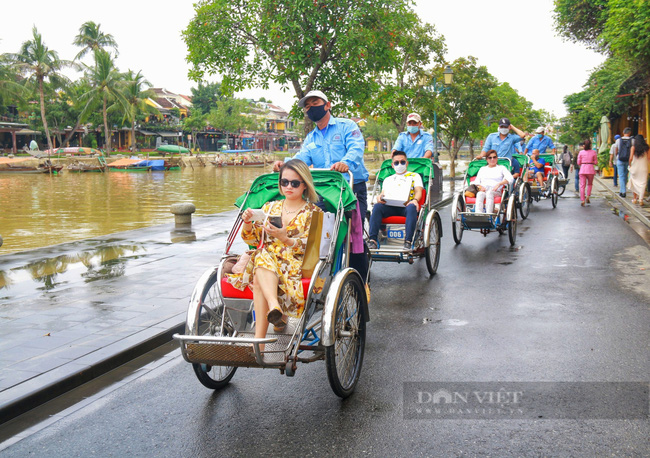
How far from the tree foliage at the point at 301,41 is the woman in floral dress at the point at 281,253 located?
9.91 meters

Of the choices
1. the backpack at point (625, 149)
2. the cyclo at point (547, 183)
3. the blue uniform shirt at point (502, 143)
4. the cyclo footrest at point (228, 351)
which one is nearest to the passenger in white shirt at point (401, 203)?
the cyclo footrest at point (228, 351)

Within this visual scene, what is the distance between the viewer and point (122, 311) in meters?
5.96

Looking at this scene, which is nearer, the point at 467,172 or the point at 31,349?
the point at 31,349

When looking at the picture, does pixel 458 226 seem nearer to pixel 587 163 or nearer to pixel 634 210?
pixel 634 210

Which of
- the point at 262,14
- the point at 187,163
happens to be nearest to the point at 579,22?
the point at 262,14

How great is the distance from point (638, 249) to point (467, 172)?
3.22m

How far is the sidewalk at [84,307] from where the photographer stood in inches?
171

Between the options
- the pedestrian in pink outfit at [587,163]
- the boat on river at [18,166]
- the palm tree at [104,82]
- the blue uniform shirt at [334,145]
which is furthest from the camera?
the palm tree at [104,82]

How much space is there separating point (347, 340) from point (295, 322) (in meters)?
0.39

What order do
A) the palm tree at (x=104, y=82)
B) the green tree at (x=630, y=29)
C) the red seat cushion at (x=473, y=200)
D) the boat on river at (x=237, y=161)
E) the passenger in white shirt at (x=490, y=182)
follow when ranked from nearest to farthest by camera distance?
the passenger in white shirt at (x=490, y=182)
the red seat cushion at (x=473, y=200)
the green tree at (x=630, y=29)
the palm tree at (x=104, y=82)
the boat on river at (x=237, y=161)

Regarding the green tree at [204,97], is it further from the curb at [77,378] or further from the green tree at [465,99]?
the curb at [77,378]

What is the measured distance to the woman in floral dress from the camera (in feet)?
12.5

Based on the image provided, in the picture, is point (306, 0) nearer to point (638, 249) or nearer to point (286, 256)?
point (638, 249)

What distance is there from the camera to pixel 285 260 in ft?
13.1
